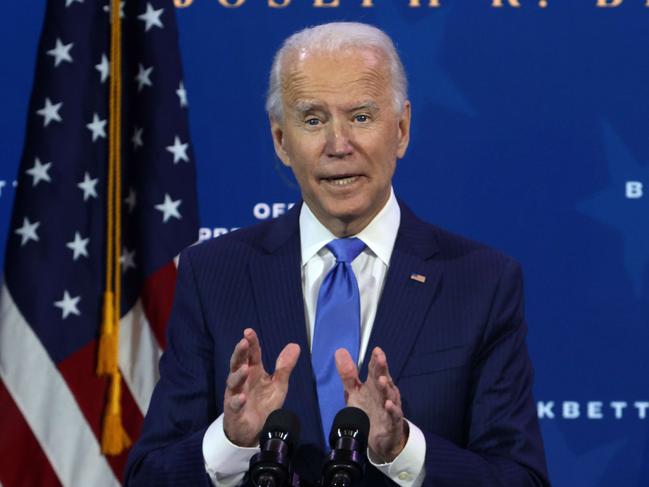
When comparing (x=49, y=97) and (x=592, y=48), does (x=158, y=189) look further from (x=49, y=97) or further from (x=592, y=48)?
(x=592, y=48)

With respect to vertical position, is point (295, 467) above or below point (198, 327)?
below

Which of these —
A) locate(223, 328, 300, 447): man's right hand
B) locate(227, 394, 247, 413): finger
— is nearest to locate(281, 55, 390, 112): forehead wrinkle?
locate(223, 328, 300, 447): man's right hand

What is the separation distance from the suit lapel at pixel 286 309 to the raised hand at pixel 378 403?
225 millimetres

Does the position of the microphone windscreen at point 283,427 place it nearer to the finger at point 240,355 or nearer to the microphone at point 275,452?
the microphone at point 275,452

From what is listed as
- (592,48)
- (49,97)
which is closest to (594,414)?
(592,48)

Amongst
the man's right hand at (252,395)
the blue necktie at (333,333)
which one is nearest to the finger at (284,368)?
the man's right hand at (252,395)

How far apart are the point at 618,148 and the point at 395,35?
694mm

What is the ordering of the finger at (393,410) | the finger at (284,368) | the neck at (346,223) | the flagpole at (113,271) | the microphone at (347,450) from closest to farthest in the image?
the microphone at (347,450) < the finger at (393,410) < the finger at (284,368) < the neck at (346,223) < the flagpole at (113,271)

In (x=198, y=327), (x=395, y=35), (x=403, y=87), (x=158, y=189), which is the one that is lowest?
(x=198, y=327)

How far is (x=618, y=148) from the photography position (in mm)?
3123

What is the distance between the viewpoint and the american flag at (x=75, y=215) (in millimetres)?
3117

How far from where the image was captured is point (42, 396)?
3131mm

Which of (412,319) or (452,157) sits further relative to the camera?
(452,157)

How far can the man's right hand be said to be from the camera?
1.75 meters
